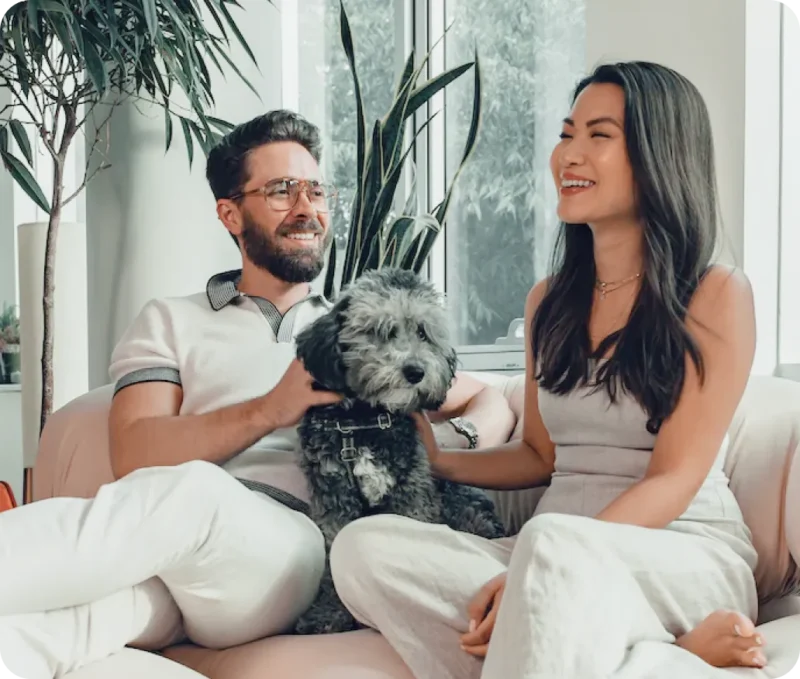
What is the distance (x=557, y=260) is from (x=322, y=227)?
51 cm

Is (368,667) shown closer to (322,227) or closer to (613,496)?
(613,496)

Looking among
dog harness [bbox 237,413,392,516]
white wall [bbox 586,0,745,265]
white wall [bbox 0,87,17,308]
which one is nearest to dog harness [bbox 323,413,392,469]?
dog harness [bbox 237,413,392,516]

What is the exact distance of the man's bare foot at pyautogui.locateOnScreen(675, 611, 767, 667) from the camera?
1.45 m

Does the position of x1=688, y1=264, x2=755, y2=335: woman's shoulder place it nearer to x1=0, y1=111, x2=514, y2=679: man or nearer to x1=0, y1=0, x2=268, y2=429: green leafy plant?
x1=0, y1=111, x2=514, y2=679: man

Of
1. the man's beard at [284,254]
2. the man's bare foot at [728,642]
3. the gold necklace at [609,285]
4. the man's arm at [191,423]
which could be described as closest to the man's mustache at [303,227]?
the man's beard at [284,254]

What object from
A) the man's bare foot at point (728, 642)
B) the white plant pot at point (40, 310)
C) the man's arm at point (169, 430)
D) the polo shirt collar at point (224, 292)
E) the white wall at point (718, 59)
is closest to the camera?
the man's bare foot at point (728, 642)

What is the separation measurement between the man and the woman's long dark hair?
16.5 inches

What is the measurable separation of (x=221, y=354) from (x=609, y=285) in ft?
2.48

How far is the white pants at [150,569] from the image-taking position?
1542 mm

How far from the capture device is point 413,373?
1.86 m

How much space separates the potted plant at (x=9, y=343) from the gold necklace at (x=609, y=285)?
345cm

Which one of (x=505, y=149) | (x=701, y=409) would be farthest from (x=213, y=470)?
(x=505, y=149)

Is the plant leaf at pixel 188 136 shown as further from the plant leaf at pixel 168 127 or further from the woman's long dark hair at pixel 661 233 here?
the woman's long dark hair at pixel 661 233

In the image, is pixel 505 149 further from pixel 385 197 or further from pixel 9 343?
pixel 9 343
